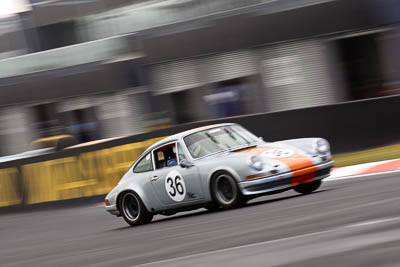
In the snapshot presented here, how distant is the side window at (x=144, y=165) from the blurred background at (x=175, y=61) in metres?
7.90

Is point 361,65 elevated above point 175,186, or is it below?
above

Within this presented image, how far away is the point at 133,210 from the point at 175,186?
1.12 meters

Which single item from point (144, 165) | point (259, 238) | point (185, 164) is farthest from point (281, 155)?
point (259, 238)

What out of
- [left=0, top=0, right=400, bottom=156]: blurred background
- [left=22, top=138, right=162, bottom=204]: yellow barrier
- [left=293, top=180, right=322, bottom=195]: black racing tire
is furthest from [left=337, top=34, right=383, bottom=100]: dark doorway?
[left=293, top=180, right=322, bottom=195]: black racing tire

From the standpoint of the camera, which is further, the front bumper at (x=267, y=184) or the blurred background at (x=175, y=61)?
the blurred background at (x=175, y=61)

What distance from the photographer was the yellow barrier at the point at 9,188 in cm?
1964

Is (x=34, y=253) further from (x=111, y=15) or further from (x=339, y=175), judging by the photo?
(x=111, y=15)

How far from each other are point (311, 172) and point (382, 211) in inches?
124

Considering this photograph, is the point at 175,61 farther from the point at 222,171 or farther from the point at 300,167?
the point at 300,167

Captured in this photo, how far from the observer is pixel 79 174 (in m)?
18.6

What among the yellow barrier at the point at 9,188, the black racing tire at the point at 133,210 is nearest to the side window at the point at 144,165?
the black racing tire at the point at 133,210

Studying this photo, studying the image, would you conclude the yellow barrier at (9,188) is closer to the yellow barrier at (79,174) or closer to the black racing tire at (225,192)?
the yellow barrier at (79,174)

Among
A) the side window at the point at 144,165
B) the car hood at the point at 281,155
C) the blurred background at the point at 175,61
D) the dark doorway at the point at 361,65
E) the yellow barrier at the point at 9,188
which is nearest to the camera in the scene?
the car hood at the point at 281,155

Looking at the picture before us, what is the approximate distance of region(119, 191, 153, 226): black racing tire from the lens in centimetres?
1186
